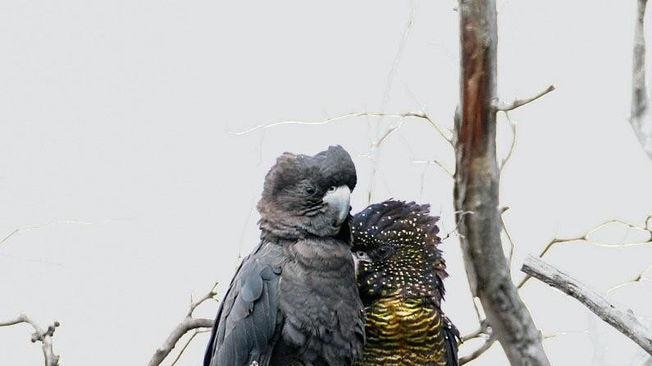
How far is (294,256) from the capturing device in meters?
2.36

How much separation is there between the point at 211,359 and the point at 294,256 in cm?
43

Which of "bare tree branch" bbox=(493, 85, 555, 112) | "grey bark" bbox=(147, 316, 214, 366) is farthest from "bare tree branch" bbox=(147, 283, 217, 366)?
"bare tree branch" bbox=(493, 85, 555, 112)

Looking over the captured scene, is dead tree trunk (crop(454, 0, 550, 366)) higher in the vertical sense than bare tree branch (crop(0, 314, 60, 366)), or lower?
higher

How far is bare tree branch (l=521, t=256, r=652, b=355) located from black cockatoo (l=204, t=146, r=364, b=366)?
22.2 inches

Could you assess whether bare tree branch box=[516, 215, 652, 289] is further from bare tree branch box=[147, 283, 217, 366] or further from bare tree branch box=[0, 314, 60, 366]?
bare tree branch box=[0, 314, 60, 366]

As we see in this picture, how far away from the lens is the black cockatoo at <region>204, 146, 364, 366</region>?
7.54ft

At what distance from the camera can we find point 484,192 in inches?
83.5

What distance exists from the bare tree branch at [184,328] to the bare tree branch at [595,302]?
1.08m

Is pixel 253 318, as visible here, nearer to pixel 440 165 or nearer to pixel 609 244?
pixel 440 165

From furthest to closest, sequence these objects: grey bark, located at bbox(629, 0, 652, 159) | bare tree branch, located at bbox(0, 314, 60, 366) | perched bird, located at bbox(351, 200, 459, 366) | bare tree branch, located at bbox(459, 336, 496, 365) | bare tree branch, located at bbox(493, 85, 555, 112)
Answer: bare tree branch, located at bbox(459, 336, 496, 365) < perched bird, located at bbox(351, 200, 459, 366) < bare tree branch, located at bbox(0, 314, 60, 366) < grey bark, located at bbox(629, 0, 652, 159) < bare tree branch, located at bbox(493, 85, 555, 112)

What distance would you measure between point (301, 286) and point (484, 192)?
24.2 inches

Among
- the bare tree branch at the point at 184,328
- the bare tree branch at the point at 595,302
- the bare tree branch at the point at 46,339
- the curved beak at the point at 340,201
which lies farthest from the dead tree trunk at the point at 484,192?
the bare tree branch at the point at 46,339

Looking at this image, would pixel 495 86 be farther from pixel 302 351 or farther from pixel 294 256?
pixel 302 351

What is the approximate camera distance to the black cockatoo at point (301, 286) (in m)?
2.30
